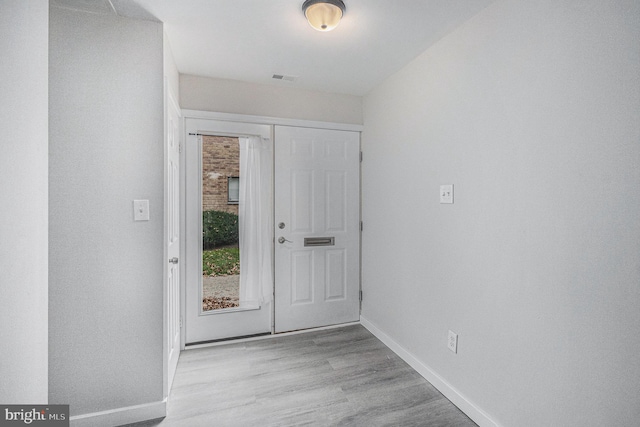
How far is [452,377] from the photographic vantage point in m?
2.03

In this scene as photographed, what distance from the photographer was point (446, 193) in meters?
2.08

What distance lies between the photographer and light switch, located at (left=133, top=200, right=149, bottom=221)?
1.84 meters

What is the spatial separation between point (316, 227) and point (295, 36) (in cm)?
168

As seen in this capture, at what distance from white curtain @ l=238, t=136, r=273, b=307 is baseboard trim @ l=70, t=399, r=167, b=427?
1130mm

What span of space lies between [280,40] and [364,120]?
132cm

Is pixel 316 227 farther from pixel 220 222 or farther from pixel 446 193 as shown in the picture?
pixel 446 193

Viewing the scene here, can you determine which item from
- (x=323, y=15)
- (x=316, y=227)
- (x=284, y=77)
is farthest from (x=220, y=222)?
(x=323, y=15)

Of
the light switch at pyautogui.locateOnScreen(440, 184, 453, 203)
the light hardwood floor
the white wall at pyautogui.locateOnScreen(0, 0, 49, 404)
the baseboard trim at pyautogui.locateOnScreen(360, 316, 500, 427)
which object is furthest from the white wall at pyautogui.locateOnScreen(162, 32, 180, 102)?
the baseboard trim at pyautogui.locateOnScreen(360, 316, 500, 427)

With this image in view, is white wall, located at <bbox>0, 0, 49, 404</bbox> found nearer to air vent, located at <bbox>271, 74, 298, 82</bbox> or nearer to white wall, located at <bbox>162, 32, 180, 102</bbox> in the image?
white wall, located at <bbox>162, 32, 180, 102</bbox>

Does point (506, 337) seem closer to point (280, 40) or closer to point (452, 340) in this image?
point (452, 340)

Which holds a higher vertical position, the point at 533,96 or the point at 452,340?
the point at 533,96

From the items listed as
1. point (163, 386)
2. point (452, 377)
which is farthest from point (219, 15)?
point (452, 377)

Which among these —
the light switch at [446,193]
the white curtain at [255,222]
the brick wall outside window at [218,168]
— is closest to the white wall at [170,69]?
the brick wall outside window at [218,168]

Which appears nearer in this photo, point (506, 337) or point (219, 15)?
point (506, 337)
